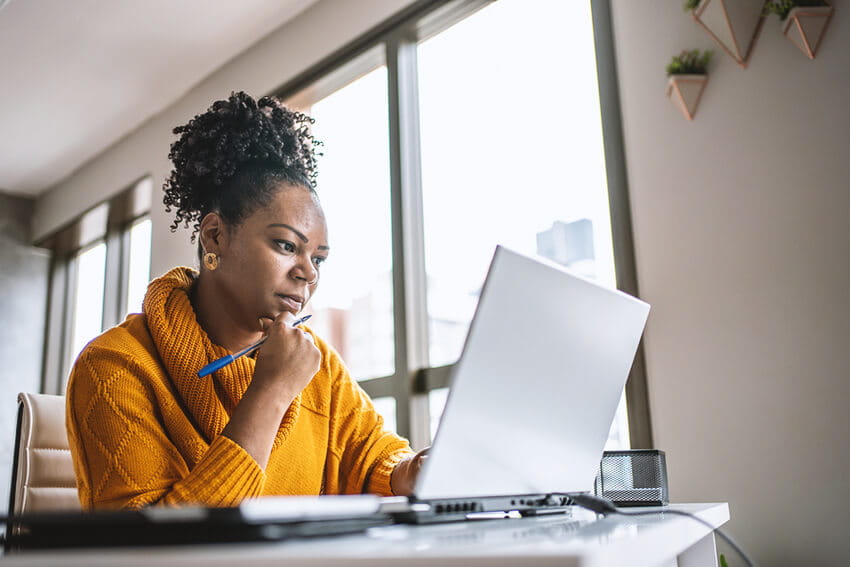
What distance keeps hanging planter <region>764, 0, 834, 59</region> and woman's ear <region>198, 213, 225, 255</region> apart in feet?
4.31

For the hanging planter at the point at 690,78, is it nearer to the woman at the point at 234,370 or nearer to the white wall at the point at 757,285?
the white wall at the point at 757,285

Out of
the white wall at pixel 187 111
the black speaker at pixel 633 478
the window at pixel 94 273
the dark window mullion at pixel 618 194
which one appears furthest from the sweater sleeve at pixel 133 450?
the window at pixel 94 273

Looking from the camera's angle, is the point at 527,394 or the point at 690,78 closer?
the point at 527,394

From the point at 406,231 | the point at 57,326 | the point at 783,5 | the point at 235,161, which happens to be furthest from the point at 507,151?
the point at 57,326

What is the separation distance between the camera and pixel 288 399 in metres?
1.06

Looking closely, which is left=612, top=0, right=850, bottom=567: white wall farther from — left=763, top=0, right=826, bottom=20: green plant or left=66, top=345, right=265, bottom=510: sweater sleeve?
left=66, top=345, right=265, bottom=510: sweater sleeve

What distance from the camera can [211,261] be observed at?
1.36 m

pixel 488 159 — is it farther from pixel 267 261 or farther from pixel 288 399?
pixel 288 399

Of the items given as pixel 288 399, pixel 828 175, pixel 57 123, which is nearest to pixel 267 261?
pixel 288 399

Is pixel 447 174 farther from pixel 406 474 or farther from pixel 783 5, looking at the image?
pixel 406 474

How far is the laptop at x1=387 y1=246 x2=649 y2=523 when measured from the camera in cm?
63

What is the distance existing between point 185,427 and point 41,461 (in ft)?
2.32

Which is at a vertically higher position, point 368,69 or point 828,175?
point 368,69

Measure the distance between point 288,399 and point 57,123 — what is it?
11.2 ft
